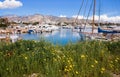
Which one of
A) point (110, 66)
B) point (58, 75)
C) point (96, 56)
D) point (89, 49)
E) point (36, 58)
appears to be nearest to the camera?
point (58, 75)

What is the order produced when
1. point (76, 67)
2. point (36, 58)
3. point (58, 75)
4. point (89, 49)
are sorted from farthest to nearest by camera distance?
point (89, 49) < point (36, 58) < point (76, 67) < point (58, 75)

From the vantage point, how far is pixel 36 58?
775cm

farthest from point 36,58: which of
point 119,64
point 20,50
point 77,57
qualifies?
point 119,64

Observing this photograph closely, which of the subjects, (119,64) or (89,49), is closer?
(119,64)

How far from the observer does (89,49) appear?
30.7 feet

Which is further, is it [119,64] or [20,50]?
[20,50]

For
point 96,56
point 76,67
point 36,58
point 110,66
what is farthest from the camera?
point 96,56

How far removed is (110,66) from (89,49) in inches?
87.3

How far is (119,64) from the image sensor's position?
7430 mm

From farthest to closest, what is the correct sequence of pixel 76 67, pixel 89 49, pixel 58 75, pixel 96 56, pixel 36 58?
pixel 89 49, pixel 96 56, pixel 36 58, pixel 76 67, pixel 58 75

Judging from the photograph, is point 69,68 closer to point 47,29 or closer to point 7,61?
point 7,61

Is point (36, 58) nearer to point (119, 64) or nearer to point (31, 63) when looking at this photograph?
point (31, 63)

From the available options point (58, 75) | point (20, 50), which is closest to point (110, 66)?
point (58, 75)

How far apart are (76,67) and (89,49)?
2.73m
